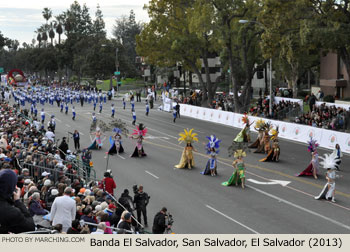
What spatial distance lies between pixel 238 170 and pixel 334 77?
1369 inches

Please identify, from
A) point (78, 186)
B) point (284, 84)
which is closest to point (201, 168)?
point (78, 186)

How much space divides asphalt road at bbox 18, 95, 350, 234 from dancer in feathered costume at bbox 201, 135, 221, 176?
1.46 feet

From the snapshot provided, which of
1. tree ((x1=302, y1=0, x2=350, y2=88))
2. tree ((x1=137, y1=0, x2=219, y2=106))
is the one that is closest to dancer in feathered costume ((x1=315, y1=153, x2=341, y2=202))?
tree ((x1=302, y1=0, x2=350, y2=88))

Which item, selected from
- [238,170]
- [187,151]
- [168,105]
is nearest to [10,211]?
[238,170]

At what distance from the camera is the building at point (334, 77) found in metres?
48.5

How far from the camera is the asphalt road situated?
50.6 feet

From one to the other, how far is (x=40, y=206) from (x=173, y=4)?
44.5m

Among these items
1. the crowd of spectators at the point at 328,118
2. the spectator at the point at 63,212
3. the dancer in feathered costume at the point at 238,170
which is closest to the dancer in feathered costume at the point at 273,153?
the dancer in feathered costume at the point at 238,170

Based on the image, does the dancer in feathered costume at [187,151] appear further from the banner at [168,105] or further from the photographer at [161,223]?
the banner at [168,105]

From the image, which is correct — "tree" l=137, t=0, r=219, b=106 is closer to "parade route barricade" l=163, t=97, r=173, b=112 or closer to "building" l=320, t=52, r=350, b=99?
"parade route barricade" l=163, t=97, r=173, b=112

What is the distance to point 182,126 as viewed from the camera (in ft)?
131

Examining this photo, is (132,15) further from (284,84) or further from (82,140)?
(82,140)

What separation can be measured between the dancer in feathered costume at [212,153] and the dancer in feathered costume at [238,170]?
5.59 feet

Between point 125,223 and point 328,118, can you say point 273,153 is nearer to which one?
point 328,118
